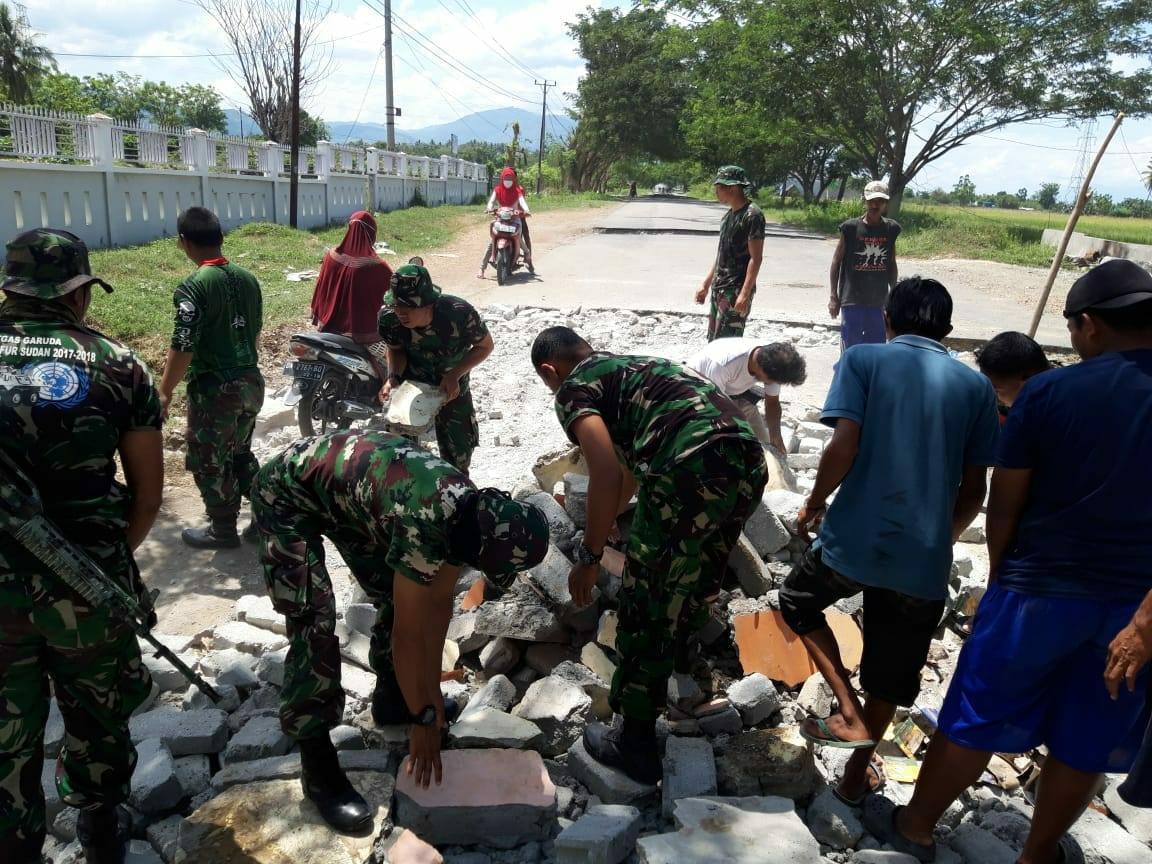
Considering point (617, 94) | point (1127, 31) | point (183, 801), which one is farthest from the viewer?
point (617, 94)

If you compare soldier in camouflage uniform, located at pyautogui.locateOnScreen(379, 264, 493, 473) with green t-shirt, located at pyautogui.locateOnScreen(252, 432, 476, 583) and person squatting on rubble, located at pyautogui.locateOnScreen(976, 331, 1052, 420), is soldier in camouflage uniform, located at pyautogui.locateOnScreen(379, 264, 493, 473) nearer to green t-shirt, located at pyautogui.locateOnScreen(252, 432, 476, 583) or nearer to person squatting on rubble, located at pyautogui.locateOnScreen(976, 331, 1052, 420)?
green t-shirt, located at pyautogui.locateOnScreen(252, 432, 476, 583)

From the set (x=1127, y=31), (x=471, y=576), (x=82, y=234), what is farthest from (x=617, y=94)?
(x=471, y=576)

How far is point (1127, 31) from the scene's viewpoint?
2142cm

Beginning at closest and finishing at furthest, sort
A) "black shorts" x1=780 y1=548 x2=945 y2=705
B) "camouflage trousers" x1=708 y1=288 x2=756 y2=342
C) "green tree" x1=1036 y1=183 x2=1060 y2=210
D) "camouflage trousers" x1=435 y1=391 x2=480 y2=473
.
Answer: "black shorts" x1=780 y1=548 x2=945 y2=705 → "camouflage trousers" x1=435 y1=391 x2=480 y2=473 → "camouflage trousers" x1=708 y1=288 x2=756 y2=342 → "green tree" x1=1036 y1=183 x2=1060 y2=210

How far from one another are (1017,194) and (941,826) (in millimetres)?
106651

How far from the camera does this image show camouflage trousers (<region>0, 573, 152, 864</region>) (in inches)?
84.2

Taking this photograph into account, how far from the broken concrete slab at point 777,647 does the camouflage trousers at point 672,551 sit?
0.92 meters

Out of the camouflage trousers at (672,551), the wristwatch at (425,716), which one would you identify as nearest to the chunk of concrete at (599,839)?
the camouflage trousers at (672,551)

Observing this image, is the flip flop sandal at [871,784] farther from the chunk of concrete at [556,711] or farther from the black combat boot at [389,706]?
the black combat boot at [389,706]

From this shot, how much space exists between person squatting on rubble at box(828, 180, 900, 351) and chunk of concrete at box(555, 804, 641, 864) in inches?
194

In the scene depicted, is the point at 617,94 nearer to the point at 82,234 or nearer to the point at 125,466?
the point at 82,234

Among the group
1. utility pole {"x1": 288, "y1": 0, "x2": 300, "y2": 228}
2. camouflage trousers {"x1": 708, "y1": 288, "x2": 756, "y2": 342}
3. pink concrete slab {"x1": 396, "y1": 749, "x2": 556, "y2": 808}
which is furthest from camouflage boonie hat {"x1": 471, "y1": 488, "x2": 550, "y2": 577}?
utility pole {"x1": 288, "y1": 0, "x2": 300, "y2": 228}

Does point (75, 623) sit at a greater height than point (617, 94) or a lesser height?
lesser

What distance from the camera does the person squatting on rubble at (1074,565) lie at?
2.06 meters
